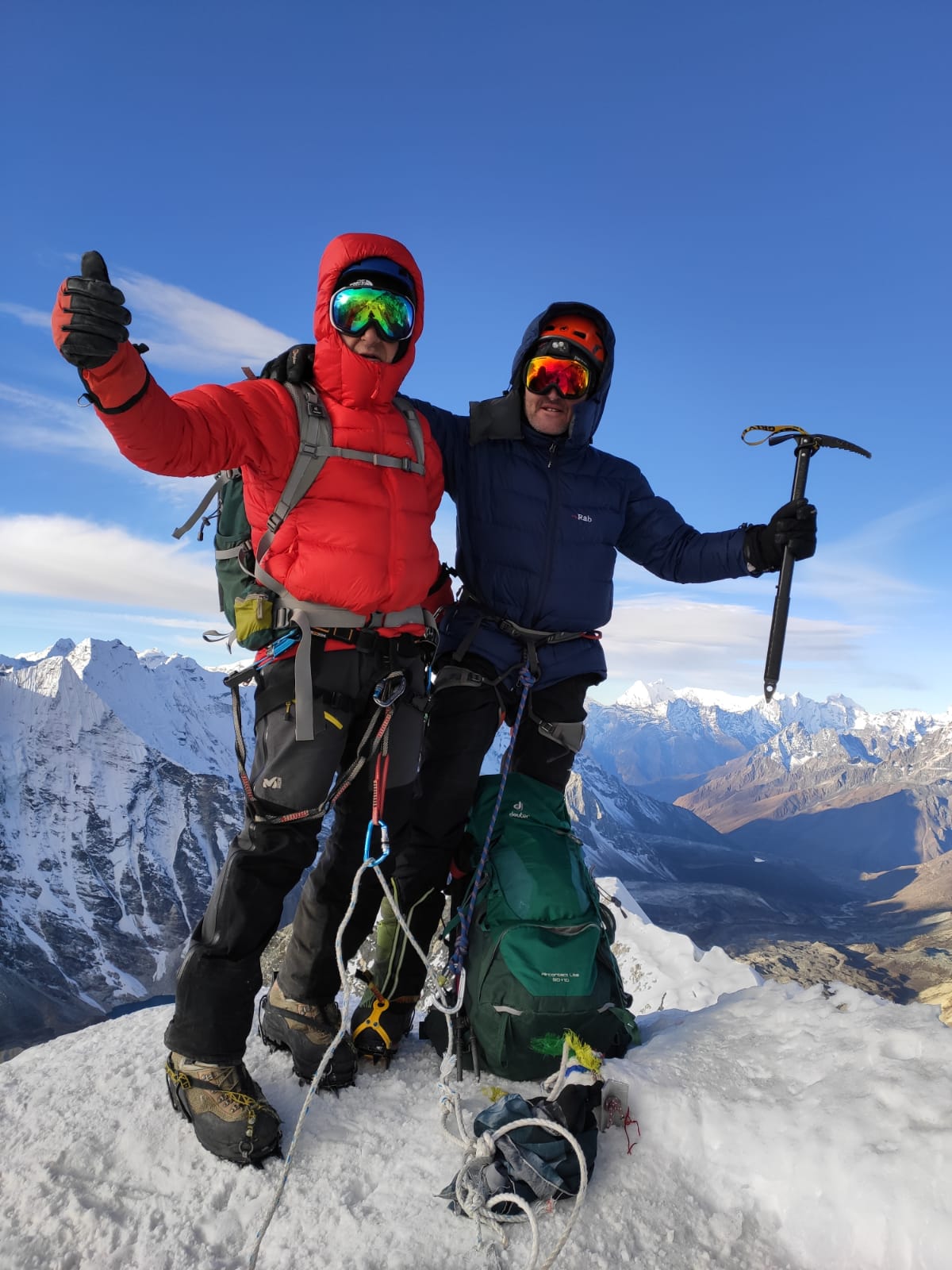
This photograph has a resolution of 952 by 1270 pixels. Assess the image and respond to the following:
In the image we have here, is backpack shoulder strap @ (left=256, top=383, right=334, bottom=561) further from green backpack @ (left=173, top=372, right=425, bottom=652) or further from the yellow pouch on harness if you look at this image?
the yellow pouch on harness

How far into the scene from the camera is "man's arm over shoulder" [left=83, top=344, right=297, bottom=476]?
11.5 feet

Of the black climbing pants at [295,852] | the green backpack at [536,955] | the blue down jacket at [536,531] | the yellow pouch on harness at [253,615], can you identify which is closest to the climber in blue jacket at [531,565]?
the blue down jacket at [536,531]

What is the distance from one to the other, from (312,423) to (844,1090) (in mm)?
4647

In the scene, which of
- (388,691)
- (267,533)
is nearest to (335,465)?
(267,533)

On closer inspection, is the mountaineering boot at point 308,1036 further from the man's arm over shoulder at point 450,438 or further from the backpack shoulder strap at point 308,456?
the man's arm over shoulder at point 450,438

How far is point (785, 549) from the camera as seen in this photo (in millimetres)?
5699

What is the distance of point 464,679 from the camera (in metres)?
5.49

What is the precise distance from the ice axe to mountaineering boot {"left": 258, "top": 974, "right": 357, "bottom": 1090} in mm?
3987

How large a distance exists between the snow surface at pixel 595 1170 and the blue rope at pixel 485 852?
30.1 inches

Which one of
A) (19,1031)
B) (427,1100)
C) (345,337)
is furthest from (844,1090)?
(19,1031)

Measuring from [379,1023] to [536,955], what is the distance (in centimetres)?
118

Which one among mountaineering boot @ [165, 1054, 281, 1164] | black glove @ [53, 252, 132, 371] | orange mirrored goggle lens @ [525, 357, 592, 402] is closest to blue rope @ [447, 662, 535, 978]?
mountaineering boot @ [165, 1054, 281, 1164]

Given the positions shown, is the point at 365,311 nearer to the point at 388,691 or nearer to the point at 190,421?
the point at 190,421

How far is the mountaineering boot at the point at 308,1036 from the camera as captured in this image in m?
4.60
